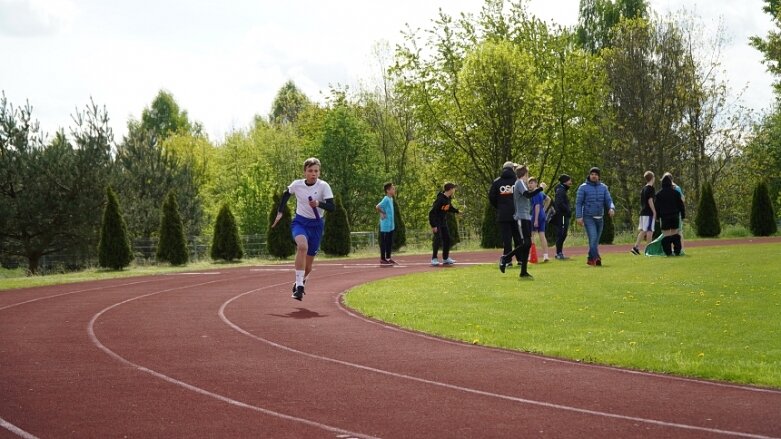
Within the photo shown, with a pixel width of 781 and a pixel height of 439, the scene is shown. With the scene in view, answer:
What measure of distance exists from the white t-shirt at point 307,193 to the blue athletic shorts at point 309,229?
11cm

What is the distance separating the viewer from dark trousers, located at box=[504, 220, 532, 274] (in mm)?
18141

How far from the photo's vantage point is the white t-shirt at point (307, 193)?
49.7 ft

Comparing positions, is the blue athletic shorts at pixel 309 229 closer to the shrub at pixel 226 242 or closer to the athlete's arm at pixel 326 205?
the athlete's arm at pixel 326 205

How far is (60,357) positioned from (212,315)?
4.21m

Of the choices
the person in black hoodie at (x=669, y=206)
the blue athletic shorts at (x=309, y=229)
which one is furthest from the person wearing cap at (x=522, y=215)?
the person in black hoodie at (x=669, y=206)

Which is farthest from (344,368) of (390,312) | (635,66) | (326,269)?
(635,66)

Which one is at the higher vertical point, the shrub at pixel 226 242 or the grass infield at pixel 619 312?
the shrub at pixel 226 242

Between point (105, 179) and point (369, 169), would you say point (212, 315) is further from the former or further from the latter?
point (369, 169)

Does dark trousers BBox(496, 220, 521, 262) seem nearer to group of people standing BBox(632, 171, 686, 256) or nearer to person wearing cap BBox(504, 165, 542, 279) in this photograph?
person wearing cap BBox(504, 165, 542, 279)

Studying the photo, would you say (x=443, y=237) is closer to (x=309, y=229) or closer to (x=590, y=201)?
(x=590, y=201)

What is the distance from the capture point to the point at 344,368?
9.02m

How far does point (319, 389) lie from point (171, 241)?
87.0 ft

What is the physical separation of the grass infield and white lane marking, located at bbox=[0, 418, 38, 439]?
5370 mm

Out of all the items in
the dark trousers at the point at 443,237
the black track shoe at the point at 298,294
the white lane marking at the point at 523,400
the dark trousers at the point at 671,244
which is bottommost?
the white lane marking at the point at 523,400
